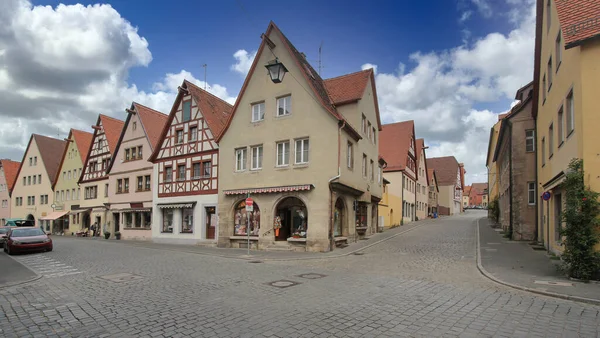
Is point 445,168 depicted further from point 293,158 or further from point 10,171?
point 10,171

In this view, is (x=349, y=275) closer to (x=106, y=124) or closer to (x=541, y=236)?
(x=541, y=236)

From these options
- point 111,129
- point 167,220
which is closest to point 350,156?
point 167,220

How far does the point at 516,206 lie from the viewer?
74.4 ft

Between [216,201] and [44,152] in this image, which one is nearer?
[216,201]

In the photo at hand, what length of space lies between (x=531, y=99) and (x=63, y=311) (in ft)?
79.4

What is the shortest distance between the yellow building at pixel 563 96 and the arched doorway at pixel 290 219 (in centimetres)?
1155

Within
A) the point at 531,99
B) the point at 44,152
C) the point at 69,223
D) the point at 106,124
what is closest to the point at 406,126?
the point at 531,99

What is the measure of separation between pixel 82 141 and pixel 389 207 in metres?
34.9

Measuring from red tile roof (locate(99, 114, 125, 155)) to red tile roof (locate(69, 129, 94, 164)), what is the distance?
19.1 ft

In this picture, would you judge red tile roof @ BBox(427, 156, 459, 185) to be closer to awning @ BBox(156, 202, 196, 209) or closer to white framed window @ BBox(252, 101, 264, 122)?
awning @ BBox(156, 202, 196, 209)

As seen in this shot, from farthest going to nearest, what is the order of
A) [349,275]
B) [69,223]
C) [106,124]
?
[69,223], [106,124], [349,275]

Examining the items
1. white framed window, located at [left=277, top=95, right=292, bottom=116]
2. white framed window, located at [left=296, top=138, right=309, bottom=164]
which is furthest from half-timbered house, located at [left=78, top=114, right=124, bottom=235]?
white framed window, located at [left=296, top=138, right=309, bottom=164]

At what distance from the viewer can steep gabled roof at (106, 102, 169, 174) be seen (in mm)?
32375

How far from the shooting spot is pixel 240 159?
78.5 feet
